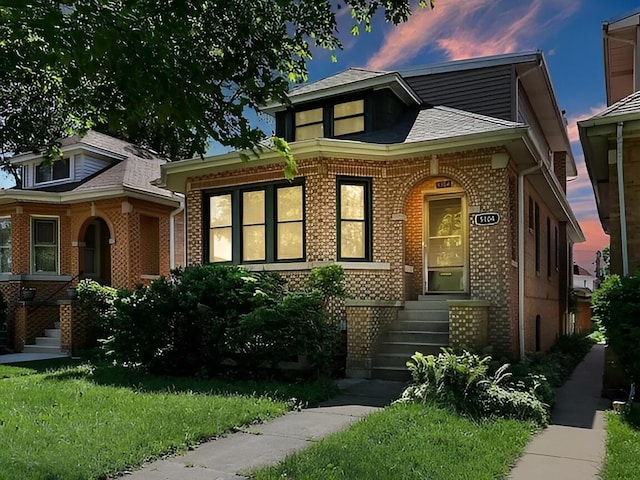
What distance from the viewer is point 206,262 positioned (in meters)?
12.7

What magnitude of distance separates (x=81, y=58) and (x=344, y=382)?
6.60m

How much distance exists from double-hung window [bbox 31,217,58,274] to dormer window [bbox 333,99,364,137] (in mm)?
9262

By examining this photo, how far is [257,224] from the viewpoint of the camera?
12023 millimetres

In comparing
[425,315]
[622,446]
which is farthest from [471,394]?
[425,315]

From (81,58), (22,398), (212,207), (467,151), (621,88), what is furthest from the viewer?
(621,88)

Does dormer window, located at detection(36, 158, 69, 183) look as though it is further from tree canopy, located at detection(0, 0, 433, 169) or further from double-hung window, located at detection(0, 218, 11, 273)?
tree canopy, located at detection(0, 0, 433, 169)

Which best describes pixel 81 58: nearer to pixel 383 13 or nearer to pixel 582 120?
pixel 383 13

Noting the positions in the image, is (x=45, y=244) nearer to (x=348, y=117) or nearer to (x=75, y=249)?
(x=75, y=249)

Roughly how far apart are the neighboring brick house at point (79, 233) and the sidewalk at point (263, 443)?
32.3 feet

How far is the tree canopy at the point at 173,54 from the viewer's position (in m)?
4.45

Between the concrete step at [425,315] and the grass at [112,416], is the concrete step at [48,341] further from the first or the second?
the concrete step at [425,315]

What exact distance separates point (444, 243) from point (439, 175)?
1.88 meters

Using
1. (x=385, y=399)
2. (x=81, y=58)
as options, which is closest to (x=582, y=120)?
(x=385, y=399)

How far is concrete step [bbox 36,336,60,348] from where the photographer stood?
47.6 ft
